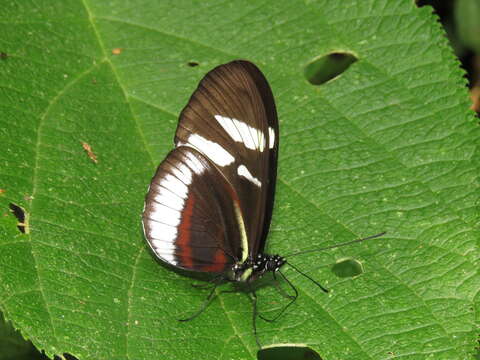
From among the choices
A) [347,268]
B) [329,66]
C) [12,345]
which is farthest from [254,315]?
[329,66]

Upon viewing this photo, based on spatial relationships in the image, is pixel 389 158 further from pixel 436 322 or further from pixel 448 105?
Result: pixel 436 322

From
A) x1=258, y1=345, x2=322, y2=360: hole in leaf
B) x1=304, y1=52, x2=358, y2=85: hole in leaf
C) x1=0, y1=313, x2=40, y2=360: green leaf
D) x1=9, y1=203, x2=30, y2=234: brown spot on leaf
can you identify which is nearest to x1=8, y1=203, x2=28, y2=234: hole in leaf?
x1=9, y1=203, x2=30, y2=234: brown spot on leaf

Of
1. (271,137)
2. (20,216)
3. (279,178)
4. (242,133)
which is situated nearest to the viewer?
(20,216)

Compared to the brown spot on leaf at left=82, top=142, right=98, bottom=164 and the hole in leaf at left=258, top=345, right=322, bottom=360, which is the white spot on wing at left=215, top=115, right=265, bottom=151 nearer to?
the brown spot on leaf at left=82, top=142, right=98, bottom=164

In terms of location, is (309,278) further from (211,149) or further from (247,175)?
(211,149)

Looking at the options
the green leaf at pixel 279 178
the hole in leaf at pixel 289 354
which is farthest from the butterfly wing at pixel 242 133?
the hole in leaf at pixel 289 354

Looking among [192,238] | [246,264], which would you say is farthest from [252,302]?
[192,238]

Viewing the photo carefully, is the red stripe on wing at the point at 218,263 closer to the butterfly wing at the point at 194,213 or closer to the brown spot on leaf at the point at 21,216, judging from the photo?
the butterfly wing at the point at 194,213
